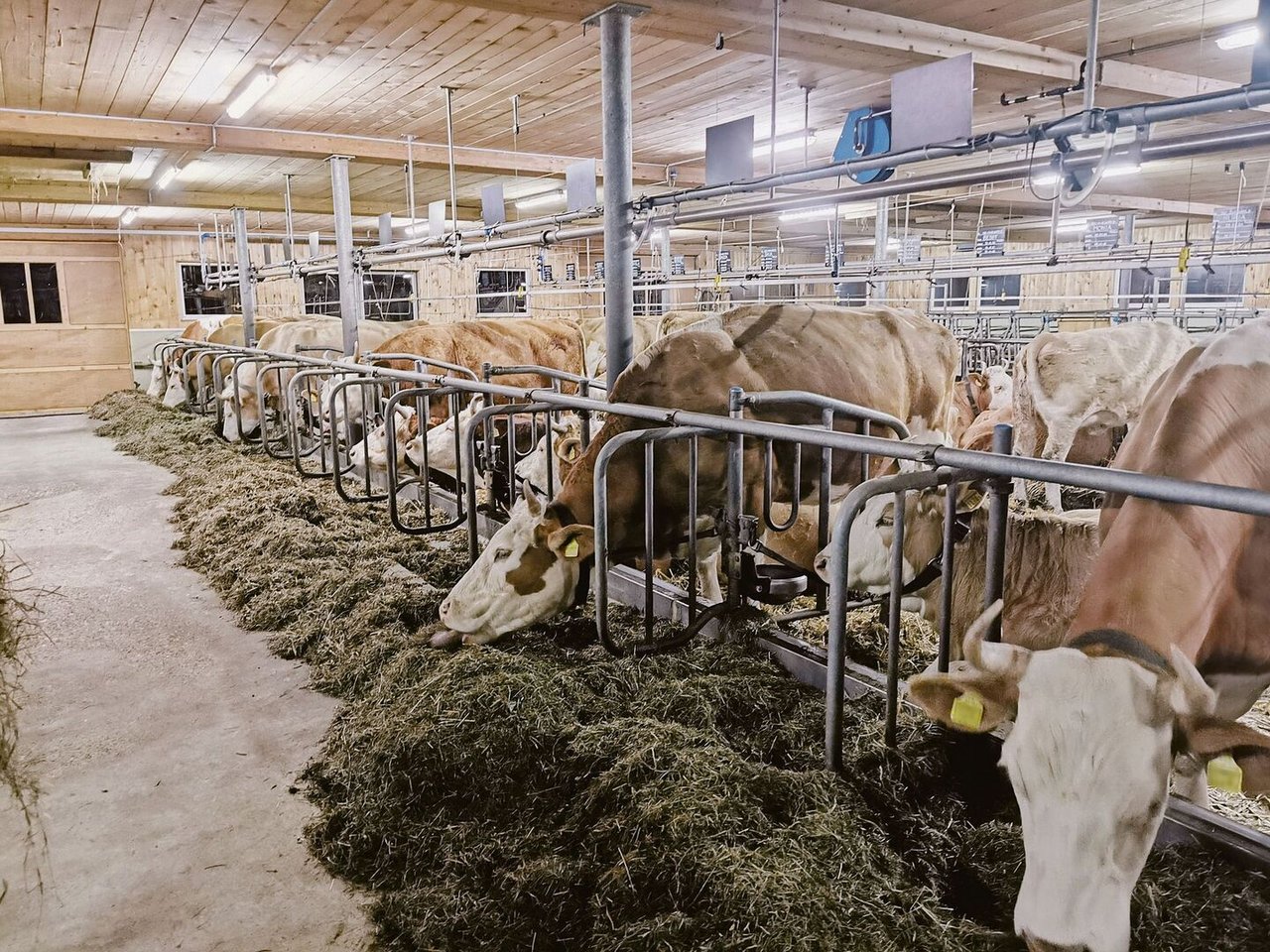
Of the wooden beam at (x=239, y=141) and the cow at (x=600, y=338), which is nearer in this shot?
the wooden beam at (x=239, y=141)

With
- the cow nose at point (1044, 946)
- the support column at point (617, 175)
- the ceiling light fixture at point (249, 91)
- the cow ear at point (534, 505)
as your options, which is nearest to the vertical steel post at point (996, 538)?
the cow nose at point (1044, 946)

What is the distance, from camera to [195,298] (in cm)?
1886

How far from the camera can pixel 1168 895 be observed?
1.98 m

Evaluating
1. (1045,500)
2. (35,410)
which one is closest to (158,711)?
(1045,500)

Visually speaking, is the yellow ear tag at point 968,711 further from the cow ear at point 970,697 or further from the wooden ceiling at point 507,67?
the wooden ceiling at point 507,67

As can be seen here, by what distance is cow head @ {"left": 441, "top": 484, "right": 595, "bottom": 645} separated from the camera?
12.1 ft

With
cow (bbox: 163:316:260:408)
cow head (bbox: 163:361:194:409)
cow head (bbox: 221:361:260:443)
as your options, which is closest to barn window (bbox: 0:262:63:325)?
cow (bbox: 163:316:260:408)

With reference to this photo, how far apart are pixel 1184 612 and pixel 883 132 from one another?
257 centimetres

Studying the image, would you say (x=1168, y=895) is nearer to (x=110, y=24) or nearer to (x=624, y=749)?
(x=624, y=749)

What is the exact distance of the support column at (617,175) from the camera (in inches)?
181

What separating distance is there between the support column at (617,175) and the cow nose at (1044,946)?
3.53 meters

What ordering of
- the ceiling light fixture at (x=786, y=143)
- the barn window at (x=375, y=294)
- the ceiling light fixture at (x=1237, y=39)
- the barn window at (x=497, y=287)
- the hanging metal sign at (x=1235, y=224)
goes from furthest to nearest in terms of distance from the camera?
1. the barn window at (x=497, y=287)
2. the barn window at (x=375, y=294)
3. the ceiling light fixture at (x=786, y=143)
4. the hanging metal sign at (x=1235, y=224)
5. the ceiling light fixture at (x=1237, y=39)

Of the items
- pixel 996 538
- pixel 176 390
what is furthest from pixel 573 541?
pixel 176 390

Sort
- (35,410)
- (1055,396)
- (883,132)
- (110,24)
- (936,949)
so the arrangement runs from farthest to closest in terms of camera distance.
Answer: (35,410)
(1055,396)
(110,24)
(883,132)
(936,949)
